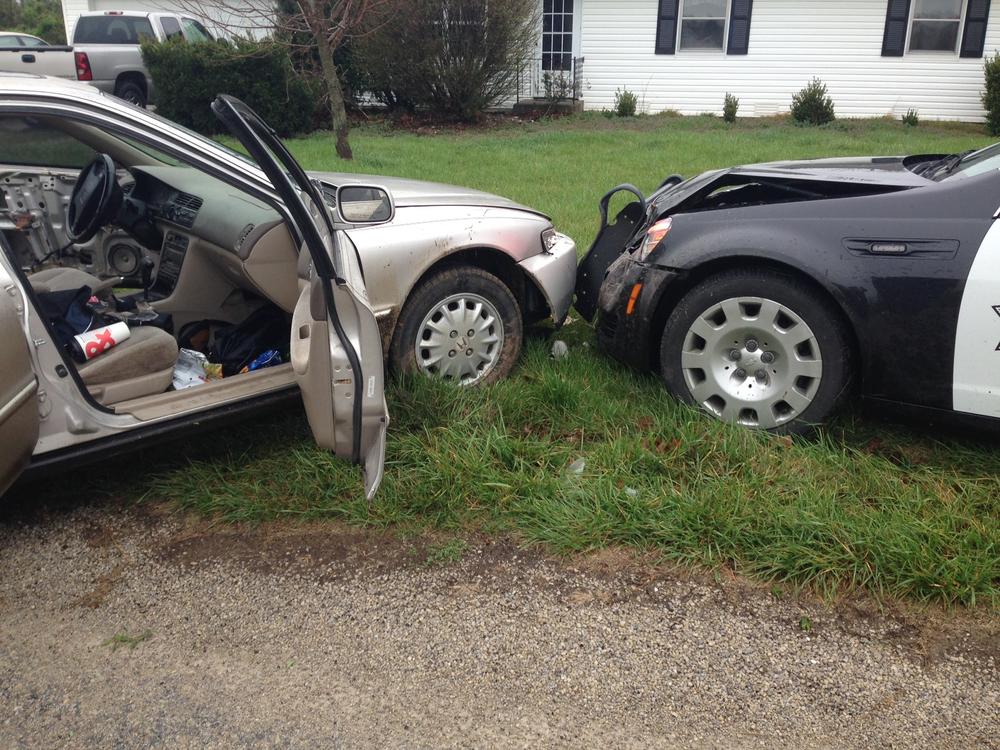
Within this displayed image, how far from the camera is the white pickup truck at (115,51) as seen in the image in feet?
53.1

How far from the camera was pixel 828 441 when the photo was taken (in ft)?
12.4

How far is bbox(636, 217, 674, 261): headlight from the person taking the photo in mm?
4160

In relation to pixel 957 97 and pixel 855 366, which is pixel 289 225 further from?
pixel 957 97

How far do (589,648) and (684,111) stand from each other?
58.7 feet

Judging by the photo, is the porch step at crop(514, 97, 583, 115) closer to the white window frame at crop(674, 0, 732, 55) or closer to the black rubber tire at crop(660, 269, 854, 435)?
the white window frame at crop(674, 0, 732, 55)

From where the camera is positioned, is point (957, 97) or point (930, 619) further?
point (957, 97)

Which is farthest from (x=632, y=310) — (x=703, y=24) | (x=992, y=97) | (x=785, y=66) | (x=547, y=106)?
(x=703, y=24)

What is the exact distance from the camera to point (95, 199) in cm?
418

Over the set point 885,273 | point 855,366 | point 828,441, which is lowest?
point 828,441

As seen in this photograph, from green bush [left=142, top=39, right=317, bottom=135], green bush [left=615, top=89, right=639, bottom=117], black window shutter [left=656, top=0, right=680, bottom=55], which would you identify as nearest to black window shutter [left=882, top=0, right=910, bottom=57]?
black window shutter [left=656, top=0, right=680, bottom=55]

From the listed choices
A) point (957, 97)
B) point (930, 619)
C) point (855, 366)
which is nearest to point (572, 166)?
point (855, 366)

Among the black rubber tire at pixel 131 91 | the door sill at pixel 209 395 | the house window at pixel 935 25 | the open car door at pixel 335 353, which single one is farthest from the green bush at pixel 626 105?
the open car door at pixel 335 353

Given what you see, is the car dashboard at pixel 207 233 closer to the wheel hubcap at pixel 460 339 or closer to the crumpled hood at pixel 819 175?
the wheel hubcap at pixel 460 339

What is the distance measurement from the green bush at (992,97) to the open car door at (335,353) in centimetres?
1698
